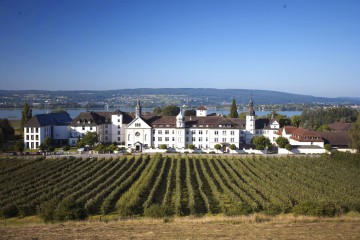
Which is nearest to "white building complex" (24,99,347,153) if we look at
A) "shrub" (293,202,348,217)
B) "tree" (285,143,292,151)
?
"tree" (285,143,292,151)

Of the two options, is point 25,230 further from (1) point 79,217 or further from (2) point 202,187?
(2) point 202,187

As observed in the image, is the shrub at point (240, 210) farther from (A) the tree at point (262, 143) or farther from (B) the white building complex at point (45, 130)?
(B) the white building complex at point (45, 130)

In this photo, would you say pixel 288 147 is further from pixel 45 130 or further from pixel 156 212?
pixel 45 130

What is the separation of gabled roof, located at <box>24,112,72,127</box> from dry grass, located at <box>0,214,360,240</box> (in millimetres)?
34591

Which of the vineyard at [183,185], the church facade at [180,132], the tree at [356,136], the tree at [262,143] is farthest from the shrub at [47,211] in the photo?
the tree at [356,136]

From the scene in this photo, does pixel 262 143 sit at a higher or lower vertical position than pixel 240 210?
higher

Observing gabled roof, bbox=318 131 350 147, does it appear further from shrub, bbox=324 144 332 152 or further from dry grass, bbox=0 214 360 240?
dry grass, bbox=0 214 360 240

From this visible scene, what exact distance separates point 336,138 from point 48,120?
41.6 m

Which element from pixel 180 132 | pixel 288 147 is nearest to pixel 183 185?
pixel 288 147

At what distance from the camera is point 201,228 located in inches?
763

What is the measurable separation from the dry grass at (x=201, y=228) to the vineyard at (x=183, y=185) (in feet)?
3.99

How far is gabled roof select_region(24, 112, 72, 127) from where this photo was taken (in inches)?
2117

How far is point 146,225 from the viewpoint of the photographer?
2022 cm

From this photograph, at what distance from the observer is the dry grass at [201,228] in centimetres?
1794
